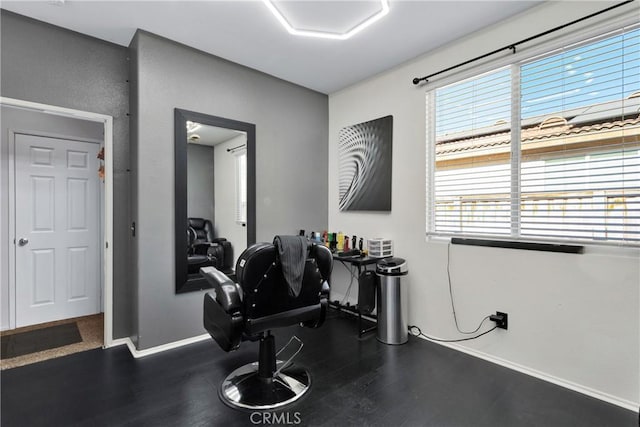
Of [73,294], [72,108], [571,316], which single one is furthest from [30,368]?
[571,316]

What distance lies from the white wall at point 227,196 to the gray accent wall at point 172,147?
0.26 metres

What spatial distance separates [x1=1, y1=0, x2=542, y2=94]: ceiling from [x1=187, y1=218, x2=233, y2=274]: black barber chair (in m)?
1.68

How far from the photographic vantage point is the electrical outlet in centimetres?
246

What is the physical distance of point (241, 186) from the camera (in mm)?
3305

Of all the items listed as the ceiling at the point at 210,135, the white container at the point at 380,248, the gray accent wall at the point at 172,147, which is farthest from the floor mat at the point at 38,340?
the white container at the point at 380,248

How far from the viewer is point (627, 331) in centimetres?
193

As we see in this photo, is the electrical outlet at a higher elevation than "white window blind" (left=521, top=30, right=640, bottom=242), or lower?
lower

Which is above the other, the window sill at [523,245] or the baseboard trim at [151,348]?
the window sill at [523,245]

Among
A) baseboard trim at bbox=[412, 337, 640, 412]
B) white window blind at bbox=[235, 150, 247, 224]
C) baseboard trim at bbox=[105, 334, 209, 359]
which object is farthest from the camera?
white window blind at bbox=[235, 150, 247, 224]

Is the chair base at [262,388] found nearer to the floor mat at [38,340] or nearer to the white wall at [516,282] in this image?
the white wall at [516,282]

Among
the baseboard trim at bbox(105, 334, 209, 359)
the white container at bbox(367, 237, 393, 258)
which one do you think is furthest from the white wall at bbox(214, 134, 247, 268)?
the white container at bbox(367, 237, 393, 258)

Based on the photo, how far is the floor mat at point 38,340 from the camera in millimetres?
2656

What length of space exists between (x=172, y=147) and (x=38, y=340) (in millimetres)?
2227

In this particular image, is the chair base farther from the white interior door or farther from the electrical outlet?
the white interior door
